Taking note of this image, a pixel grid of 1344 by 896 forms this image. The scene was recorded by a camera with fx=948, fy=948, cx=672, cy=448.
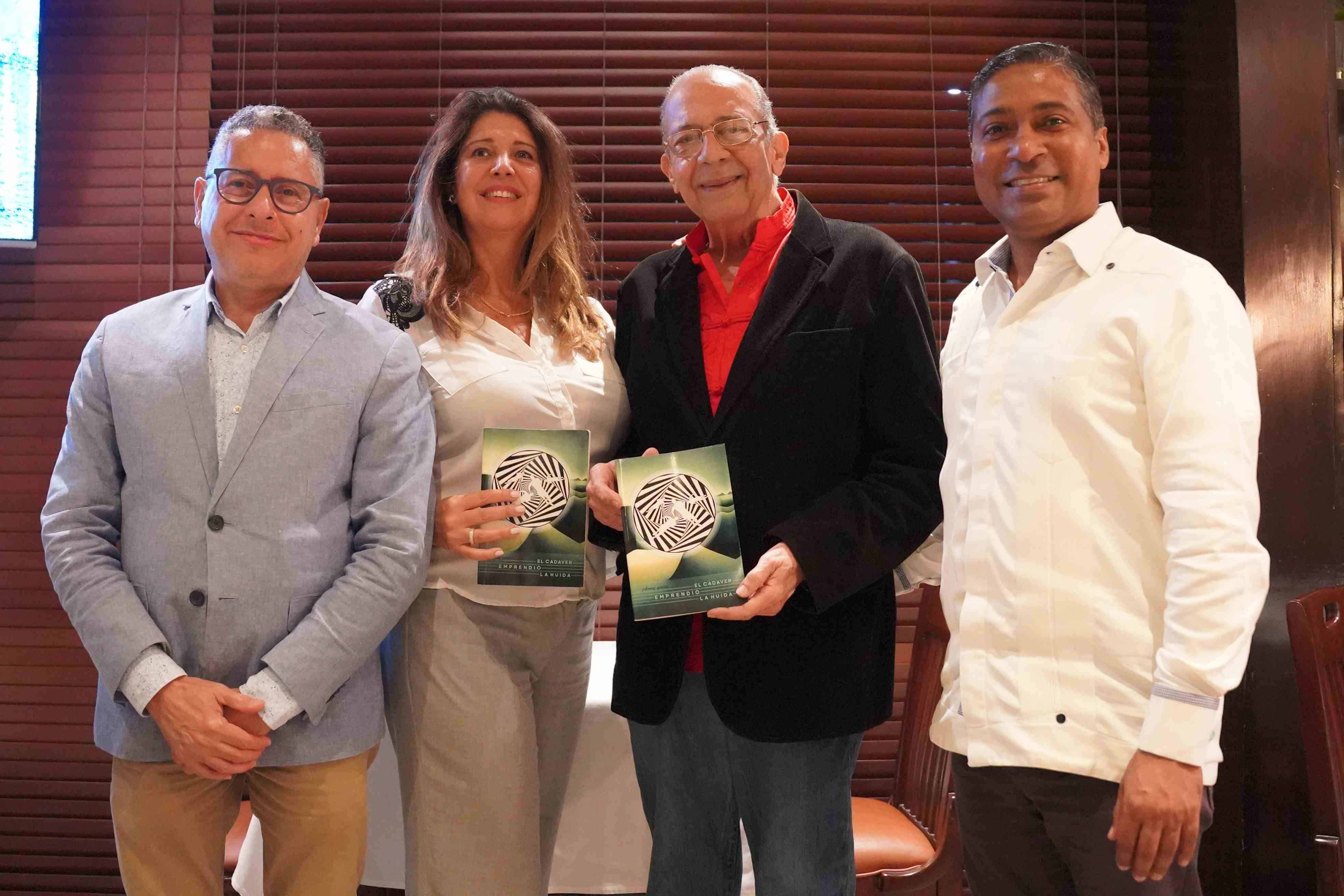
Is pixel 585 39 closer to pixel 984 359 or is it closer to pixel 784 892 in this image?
pixel 984 359

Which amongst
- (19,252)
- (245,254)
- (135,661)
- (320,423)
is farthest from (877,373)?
(19,252)

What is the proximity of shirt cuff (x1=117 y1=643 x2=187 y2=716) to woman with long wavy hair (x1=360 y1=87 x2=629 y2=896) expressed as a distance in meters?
0.40

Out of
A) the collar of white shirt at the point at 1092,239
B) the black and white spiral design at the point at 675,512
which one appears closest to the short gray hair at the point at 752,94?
the collar of white shirt at the point at 1092,239

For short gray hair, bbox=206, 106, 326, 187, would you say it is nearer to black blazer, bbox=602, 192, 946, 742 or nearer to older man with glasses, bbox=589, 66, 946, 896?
older man with glasses, bbox=589, 66, 946, 896

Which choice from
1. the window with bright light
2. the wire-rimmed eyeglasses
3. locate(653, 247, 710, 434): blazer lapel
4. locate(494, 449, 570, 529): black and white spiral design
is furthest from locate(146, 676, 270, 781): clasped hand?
the window with bright light

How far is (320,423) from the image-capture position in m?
1.65

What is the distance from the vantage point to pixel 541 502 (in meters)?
1.68

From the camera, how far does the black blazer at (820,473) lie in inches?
60.2

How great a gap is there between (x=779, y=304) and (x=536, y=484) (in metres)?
0.53

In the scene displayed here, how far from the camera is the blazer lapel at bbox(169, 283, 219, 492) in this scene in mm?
1607

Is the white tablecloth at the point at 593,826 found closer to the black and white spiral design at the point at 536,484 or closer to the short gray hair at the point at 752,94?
the black and white spiral design at the point at 536,484

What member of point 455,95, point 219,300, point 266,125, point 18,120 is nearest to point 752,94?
point 266,125

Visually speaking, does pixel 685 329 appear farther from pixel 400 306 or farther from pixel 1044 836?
pixel 1044 836

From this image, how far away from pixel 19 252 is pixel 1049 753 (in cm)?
353
